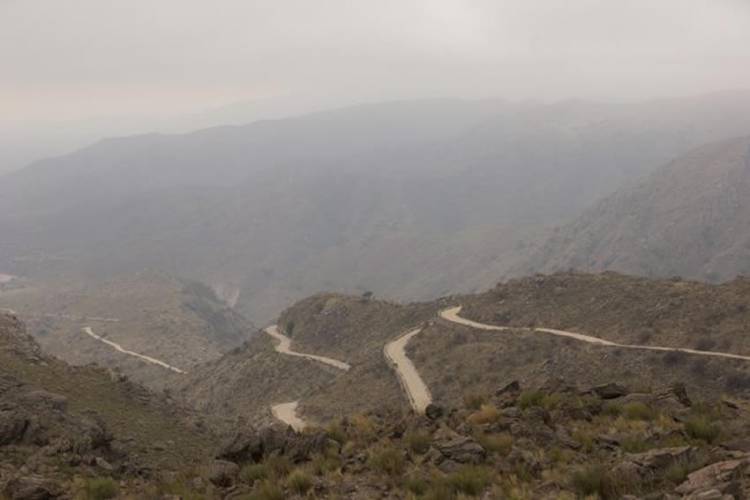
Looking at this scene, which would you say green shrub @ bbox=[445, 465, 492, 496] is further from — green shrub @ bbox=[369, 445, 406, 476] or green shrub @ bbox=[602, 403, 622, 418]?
green shrub @ bbox=[602, 403, 622, 418]

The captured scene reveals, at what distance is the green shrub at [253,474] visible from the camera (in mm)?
14641

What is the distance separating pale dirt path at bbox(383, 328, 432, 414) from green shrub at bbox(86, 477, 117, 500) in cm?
2701

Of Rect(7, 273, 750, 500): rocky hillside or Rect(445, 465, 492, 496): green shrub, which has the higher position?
Rect(445, 465, 492, 496): green shrub

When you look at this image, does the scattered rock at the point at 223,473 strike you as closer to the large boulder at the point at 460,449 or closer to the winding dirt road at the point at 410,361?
the large boulder at the point at 460,449

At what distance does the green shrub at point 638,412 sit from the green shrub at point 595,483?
497 cm

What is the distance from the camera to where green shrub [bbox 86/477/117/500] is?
1448cm

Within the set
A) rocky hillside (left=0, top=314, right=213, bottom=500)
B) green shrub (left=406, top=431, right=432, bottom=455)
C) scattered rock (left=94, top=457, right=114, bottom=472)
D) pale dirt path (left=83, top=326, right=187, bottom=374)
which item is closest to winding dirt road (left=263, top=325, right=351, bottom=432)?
rocky hillside (left=0, top=314, right=213, bottom=500)

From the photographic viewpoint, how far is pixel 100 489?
14.7 meters

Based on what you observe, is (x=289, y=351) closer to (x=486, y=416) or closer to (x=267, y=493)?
(x=486, y=416)

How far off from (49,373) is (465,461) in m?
19.1

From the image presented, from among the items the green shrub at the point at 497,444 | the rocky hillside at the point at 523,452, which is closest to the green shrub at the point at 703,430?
the rocky hillside at the point at 523,452

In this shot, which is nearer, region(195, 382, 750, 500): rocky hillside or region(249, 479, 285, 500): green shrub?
region(195, 382, 750, 500): rocky hillside

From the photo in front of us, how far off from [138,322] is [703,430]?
115665mm

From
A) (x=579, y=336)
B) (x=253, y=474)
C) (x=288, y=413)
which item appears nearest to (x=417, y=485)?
(x=253, y=474)
